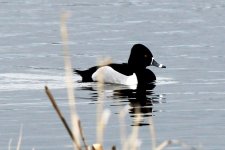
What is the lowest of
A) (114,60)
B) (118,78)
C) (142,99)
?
(114,60)

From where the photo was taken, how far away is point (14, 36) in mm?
29734

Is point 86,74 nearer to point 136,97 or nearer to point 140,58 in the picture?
point 140,58

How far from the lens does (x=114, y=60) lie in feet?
79.8

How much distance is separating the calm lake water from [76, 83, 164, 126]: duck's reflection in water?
0.04 meters

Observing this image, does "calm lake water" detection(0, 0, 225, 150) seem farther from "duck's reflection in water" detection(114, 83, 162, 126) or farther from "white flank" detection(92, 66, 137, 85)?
"white flank" detection(92, 66, 137, 85)

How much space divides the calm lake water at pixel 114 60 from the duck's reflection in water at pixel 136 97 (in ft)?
0.13

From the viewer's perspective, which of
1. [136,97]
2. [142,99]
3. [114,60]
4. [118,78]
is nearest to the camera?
[142,99]

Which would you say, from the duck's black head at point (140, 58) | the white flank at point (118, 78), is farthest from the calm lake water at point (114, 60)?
the white flank at point (118, 78)

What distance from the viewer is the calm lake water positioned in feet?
43.6

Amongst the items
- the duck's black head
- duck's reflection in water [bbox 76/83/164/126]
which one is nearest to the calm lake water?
duck's reflection in water [bbox 76/83/164/126]

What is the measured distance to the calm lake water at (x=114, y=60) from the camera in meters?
13.3

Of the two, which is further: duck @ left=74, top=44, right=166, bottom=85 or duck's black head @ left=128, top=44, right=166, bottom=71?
duck's black head @ left=128, top=44, right=166, bottom=71

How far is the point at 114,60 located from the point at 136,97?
20.2 feet

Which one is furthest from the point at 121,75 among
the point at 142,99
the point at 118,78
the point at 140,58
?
the point at 142,99
